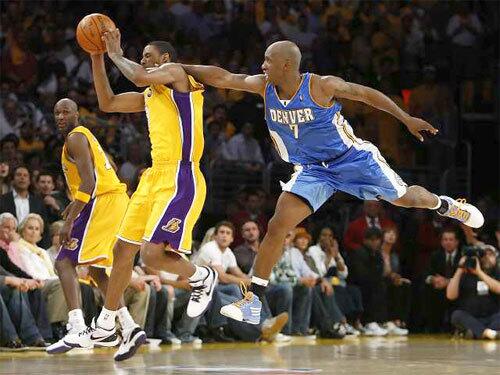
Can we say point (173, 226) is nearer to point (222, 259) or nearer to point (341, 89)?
point (341, 89)

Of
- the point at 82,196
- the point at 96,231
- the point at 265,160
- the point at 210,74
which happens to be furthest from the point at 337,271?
the point at 210,74

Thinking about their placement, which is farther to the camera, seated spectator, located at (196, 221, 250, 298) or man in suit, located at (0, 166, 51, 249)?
seated spectator, located at (196, 221, 250, 298)

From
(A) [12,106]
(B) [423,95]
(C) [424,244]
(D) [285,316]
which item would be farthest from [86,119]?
(B) [423,95]

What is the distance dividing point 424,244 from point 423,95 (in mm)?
3093

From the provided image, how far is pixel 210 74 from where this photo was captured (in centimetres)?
873

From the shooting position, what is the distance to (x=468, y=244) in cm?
1469

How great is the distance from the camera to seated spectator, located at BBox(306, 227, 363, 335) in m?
14.1

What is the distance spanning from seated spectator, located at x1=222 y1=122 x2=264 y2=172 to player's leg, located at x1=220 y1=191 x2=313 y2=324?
688cm

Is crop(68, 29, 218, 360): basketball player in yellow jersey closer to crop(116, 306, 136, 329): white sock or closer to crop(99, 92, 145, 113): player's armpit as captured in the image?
crop(99, 92, 145, 113): player's armpit

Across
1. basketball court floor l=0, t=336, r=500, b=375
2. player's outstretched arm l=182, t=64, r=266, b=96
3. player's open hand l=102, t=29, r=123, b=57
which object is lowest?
basketball court floor l=0, t=336, r=500, b=375

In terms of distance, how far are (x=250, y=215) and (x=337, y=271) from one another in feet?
4.13

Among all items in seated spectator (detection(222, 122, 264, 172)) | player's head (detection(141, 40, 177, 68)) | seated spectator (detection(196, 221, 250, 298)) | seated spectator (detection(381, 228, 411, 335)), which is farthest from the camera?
seated spectator (detection(222, 122, 264, 172))

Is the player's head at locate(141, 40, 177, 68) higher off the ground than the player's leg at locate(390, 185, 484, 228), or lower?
higher

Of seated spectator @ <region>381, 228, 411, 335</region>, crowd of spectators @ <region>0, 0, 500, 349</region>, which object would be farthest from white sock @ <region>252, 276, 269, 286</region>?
seated spectator @ <region>381, 228, 411, 335</region>
